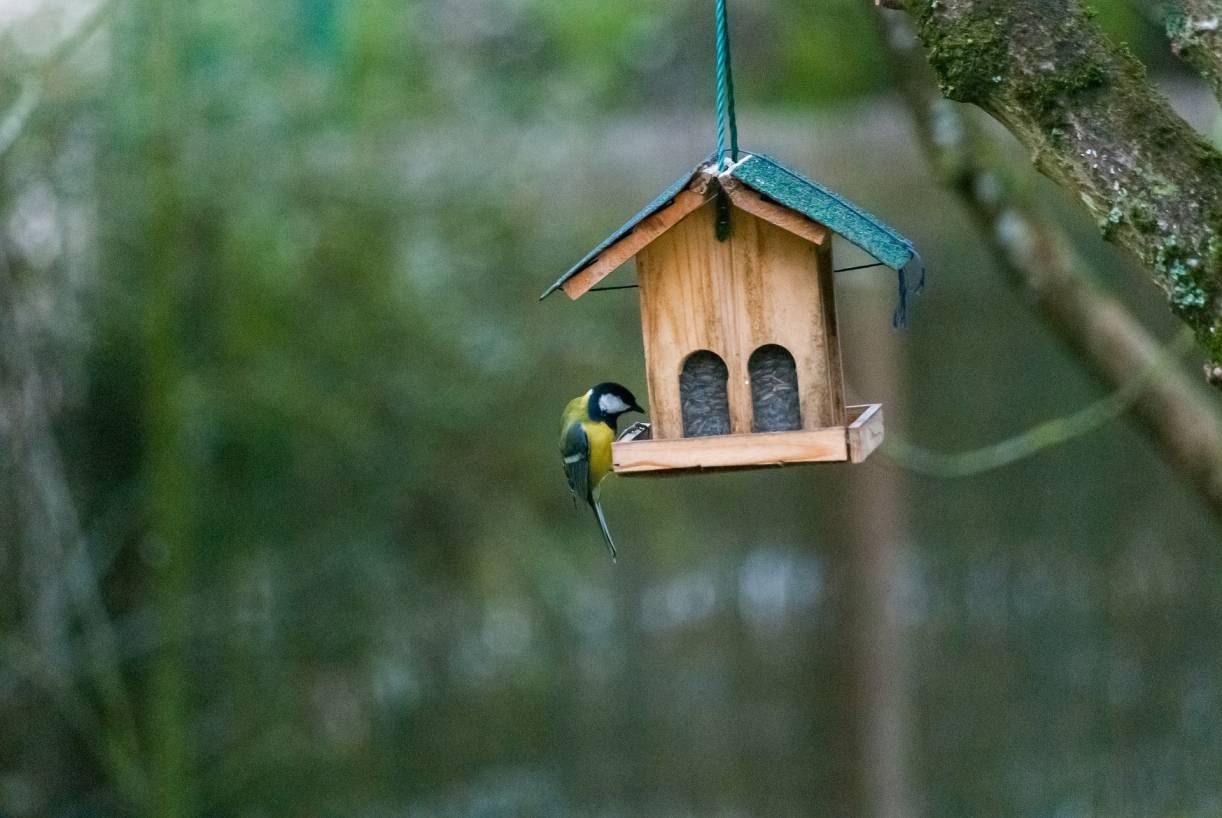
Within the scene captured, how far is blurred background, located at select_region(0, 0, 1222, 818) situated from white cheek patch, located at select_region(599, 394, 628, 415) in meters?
1.17

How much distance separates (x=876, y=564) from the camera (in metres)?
4.01

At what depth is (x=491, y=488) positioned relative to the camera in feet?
12.4

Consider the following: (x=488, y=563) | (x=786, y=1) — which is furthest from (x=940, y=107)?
(x=488, y=563)

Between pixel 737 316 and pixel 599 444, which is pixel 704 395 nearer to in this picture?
pixel 737 316

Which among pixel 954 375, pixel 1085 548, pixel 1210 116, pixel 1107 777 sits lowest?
pixel 1107 777

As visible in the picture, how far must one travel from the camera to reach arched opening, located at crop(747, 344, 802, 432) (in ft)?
5.89

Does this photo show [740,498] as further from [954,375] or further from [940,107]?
[940,107]

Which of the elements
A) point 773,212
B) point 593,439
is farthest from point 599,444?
point 773,212

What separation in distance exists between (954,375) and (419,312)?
1.56 metres

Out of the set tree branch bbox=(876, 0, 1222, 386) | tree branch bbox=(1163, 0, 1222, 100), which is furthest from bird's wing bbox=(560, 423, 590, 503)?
tree branch bbox=(1163, 0, 1222, 100)

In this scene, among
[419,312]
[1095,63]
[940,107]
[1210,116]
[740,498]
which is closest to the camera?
[1095,63]

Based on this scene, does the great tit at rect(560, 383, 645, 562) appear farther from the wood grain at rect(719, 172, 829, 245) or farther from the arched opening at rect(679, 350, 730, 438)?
the wood grain at rect(719, 172, 829, 245)

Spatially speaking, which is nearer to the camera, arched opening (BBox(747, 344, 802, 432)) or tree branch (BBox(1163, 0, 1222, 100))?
tree branch (BBox(1163, 0, 1222, 100))

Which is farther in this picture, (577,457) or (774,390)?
(577,457)
